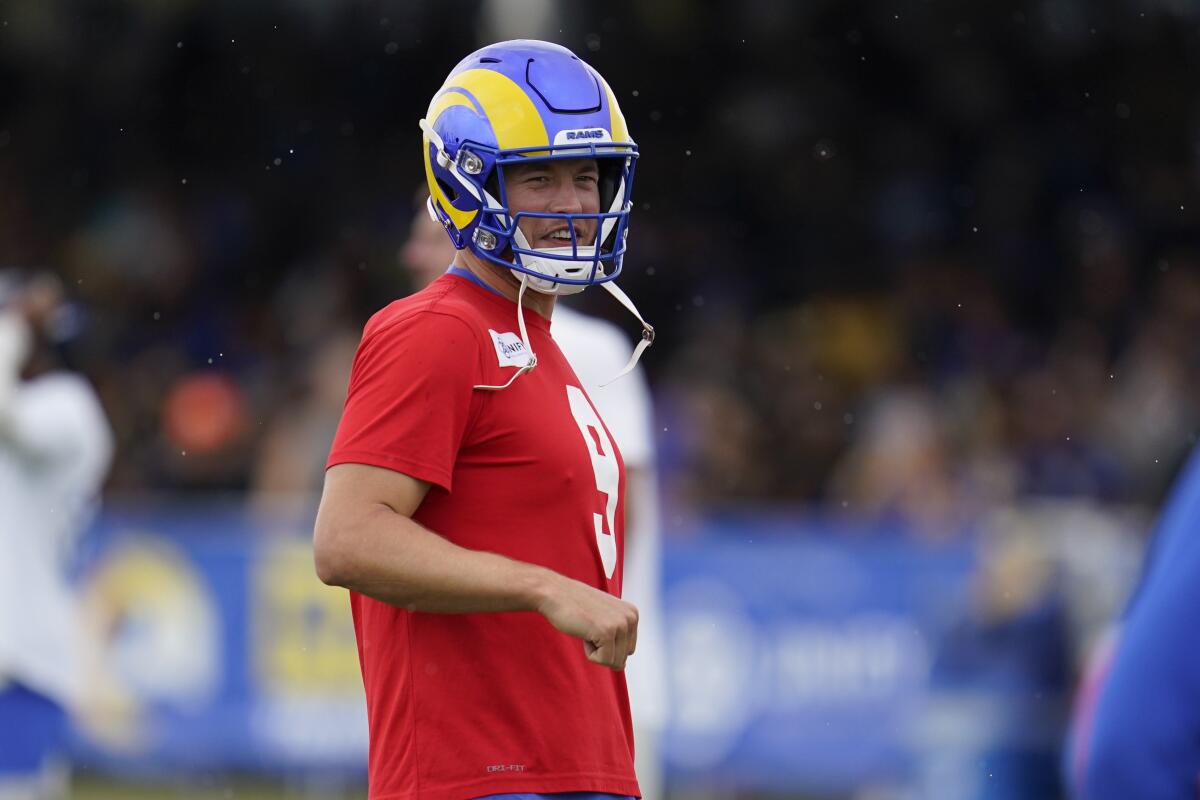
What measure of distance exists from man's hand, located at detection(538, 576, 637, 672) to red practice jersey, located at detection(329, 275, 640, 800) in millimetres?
251

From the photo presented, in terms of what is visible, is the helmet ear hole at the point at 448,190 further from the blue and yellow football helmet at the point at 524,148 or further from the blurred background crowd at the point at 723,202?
the blurred background crowd at the point at 723,202

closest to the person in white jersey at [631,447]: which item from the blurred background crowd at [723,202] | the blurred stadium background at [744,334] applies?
the blurred stadium background at [744,334]

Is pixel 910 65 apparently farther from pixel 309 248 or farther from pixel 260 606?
pixel 260 606

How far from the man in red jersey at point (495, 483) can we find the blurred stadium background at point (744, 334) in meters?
6.05

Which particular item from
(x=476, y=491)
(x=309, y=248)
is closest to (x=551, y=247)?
(x=476, y=491)

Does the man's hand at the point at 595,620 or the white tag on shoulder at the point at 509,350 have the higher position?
the white tag on shoulder at the point at 509,350

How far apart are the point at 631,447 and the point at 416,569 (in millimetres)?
2649

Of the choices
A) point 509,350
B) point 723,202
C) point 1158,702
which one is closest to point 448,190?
point 509,350

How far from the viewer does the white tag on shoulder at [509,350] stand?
3.62 m

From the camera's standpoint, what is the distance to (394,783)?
3.59m

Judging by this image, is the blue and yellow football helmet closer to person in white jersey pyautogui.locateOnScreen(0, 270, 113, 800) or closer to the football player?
the football player

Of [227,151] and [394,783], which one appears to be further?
[227,151]

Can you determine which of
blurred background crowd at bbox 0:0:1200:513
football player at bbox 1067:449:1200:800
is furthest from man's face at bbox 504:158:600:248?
blurred background crowd at bbox 0:0:1200:513

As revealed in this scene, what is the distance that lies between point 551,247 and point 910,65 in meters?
16.2
